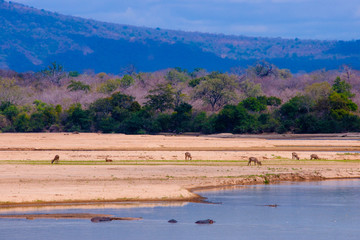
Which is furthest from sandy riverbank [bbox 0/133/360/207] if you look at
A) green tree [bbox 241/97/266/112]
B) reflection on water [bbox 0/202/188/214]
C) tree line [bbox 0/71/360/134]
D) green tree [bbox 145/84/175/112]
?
green tree [bbox 145/84/175/112]

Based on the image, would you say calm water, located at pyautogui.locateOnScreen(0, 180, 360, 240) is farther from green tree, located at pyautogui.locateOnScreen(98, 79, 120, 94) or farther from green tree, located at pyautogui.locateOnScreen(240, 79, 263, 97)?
green tree, located at pyautogui.locateOnScreen(98, 79, 120, 94)

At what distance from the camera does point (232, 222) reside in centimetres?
1969

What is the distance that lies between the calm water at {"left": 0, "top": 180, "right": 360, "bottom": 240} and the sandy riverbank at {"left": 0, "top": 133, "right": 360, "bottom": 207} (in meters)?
1.46

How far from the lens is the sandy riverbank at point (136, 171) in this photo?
2236 centimetres

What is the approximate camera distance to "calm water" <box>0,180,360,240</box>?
17719 millimetres

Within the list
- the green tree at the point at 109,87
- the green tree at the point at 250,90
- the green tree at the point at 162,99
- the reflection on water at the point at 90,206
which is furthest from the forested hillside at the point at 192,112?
the reflection on water at the point at 90,206

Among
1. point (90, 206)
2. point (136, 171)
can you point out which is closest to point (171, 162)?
point (136, 171)

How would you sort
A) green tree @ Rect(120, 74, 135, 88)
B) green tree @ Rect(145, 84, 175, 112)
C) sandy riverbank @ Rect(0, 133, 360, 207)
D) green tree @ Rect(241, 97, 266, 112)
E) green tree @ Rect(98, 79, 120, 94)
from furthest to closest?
green tree @ Rect(120, 74, 135, 88), green tree @ Rect(98, 79, 120, 94), green tree @ Rect(145, 84, 175, 112), green tree @ Rect(241, 97, 266, 112), sandy riverbank @ Rect(0, 133, 360, 207)

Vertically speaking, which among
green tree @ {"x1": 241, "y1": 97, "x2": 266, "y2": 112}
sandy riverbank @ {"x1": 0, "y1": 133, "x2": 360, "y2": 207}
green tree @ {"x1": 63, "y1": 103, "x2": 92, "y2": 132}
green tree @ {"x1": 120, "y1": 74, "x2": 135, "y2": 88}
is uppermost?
green tree @ {"x1": 120, "y1": 74, "x2": 135, "y2": 88}

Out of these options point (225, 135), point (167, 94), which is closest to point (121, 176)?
point (225, 135)

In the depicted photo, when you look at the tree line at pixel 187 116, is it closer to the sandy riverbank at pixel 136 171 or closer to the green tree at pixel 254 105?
the green tree at pixel 254 105

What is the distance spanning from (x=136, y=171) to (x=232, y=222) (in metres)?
10.1

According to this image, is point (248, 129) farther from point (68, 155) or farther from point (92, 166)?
point (92, 166)

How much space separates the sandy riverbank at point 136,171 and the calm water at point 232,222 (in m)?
1.46
